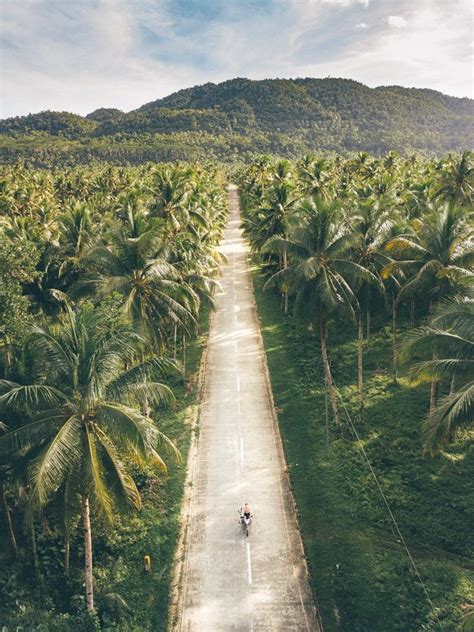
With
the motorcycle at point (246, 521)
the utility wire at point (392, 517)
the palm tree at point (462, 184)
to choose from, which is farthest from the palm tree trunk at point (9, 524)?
the palm tree at point (462, 184)

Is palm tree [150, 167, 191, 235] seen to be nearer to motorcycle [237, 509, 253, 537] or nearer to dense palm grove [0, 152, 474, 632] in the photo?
dense palm grove [0, 152, 474, 632]

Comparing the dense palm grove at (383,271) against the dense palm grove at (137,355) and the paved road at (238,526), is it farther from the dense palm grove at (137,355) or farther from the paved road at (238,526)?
the paved road at (238,526)

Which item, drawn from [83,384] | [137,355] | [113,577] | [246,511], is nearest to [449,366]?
[246,511]

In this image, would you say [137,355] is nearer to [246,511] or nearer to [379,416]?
[246,511]

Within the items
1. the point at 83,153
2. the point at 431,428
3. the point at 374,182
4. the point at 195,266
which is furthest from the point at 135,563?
the point at 83,153

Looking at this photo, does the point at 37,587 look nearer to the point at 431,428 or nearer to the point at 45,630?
the point at 45,630
